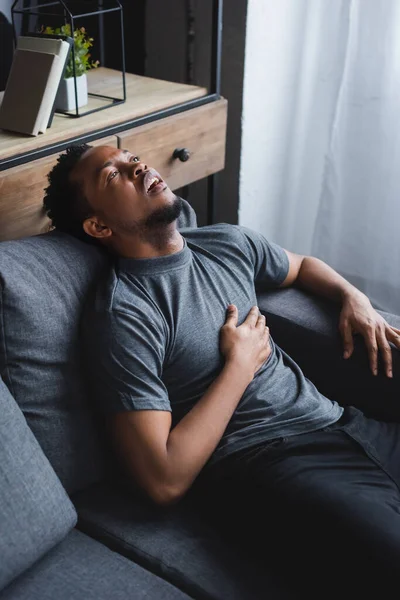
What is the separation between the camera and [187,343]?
1377mm

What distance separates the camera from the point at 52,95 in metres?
1.69

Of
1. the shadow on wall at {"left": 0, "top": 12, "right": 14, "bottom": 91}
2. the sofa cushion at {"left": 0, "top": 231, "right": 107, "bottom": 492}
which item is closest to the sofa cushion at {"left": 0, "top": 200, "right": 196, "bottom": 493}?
the sofa cushion at {"left": 0, "top": 231, "right": 107, "bottom": 492}

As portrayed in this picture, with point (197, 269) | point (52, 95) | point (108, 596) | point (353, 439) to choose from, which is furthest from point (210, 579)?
point (52, 95)

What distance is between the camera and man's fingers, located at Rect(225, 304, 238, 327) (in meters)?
1.44

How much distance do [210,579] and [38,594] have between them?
272mm

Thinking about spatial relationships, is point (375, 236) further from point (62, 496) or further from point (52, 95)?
point (62, 496)

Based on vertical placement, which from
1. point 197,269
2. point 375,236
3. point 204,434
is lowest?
point 375,236

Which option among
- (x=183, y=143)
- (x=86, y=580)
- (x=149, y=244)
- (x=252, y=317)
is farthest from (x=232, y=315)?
(x=183, y=143)

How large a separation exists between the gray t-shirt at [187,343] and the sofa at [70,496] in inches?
2.6

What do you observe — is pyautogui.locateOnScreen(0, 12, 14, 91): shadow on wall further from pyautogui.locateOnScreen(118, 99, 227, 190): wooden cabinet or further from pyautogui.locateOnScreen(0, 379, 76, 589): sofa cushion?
pyautogui.locateOnScreen(0, 379, 76, 589): sofa cushion

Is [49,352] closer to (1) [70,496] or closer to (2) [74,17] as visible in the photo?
(1) [70,496]

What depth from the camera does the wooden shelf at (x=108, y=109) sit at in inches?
64.9

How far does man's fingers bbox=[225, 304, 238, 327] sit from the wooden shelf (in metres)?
0.59

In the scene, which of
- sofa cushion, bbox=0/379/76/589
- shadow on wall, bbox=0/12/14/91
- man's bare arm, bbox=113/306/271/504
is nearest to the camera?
sofa cushion, bbox=0/379/76/589
